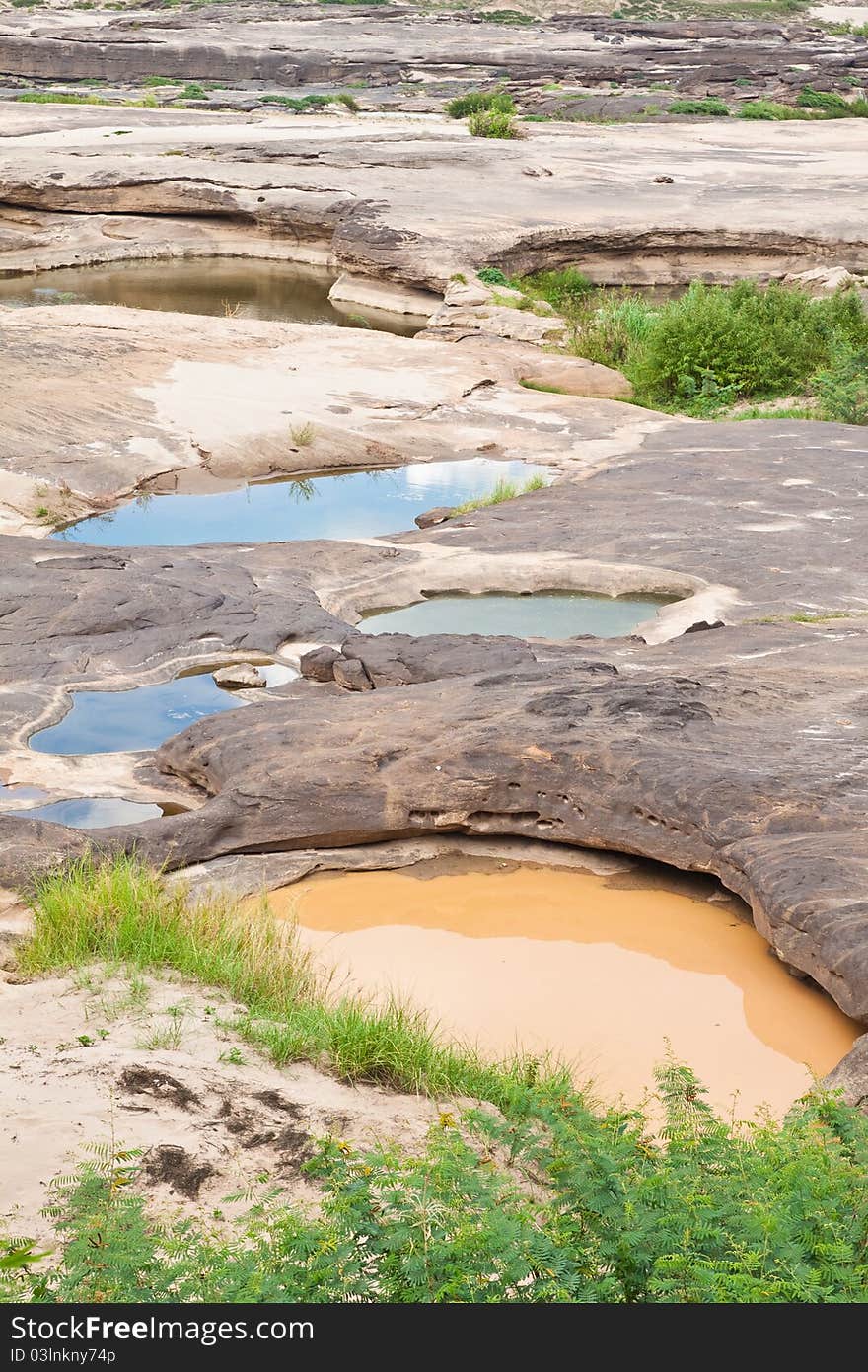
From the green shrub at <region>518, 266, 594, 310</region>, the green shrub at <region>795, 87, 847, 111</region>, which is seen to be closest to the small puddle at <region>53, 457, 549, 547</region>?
the green shrub at <region>518, 266, 594, 310</region>

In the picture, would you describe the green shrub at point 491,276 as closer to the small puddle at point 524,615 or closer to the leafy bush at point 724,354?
the leafy bush at point 724,354

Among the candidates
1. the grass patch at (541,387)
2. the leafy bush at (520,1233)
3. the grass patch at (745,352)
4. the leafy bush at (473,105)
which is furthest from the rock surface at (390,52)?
the leafy bush at (520,1233)

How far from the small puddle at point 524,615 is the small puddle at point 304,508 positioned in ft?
6.54

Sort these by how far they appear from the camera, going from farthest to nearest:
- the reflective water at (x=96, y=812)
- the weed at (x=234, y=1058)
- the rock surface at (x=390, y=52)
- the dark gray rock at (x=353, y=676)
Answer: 1. the rock surface at (x=390, y=52)
2. the dark gray rock at (x=353, y=676)
3. the reflective water at (x=96, y=812)
4. the weed at (x=234, y=1058)

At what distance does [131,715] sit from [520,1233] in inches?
244

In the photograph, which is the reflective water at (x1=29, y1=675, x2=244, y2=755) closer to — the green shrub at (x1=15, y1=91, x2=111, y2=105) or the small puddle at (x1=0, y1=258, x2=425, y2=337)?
the small puddle at (x1=0, y1=258, x2=425, y2=337)

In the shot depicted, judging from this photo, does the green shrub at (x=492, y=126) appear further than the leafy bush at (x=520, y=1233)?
Yes

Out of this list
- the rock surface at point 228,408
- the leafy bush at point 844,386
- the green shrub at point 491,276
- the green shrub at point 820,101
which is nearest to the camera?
the rock surface at point 228,408

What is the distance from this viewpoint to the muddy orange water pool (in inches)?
235

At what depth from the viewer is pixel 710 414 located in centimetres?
1825

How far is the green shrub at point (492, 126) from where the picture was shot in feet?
112

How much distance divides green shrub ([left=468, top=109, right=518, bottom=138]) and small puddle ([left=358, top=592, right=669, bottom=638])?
26.0 meters

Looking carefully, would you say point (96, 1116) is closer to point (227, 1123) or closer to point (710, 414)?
point (227, 1123)

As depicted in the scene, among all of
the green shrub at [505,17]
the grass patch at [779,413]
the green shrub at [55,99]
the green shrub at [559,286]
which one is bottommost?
the grass patch at [779,413]
